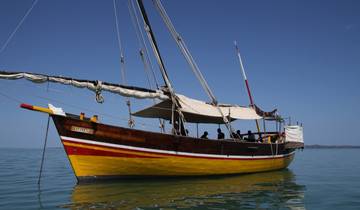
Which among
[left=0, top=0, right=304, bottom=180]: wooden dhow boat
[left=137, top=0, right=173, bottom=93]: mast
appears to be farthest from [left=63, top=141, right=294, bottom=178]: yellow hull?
[left=137, top=0, right=173, bottom=93]: mast

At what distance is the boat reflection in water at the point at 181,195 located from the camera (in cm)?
944

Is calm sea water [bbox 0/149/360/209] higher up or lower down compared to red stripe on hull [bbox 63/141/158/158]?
lower down

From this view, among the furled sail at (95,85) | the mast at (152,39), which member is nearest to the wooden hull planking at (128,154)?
the furled sail at (95,85)

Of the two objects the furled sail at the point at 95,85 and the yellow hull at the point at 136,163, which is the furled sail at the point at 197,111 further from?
the yellow hull at the point at 136,163

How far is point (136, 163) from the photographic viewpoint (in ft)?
44.2

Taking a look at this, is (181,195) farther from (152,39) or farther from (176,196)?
(152,39)

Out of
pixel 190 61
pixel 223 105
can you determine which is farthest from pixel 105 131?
pixel 223 105

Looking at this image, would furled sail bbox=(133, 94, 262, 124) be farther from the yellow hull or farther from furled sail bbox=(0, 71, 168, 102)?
the yellow hull

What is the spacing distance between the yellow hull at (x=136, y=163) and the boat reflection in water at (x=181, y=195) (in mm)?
454

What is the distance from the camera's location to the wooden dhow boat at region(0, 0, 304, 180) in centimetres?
1266

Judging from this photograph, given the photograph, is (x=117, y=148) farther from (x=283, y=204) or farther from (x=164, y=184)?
(x=283, y=204)

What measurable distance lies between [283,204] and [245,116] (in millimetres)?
10541

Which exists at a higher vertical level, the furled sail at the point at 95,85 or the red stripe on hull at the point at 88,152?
the furled sail at the point at 95,85

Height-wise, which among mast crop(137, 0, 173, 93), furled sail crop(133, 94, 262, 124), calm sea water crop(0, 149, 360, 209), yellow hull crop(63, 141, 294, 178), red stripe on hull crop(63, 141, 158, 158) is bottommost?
calm sea water crop(0, 149, 360, 209)
